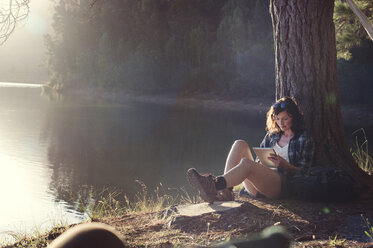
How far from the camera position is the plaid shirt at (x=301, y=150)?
352 cm

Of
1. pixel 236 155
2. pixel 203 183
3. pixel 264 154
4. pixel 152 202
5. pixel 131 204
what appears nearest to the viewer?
pixel 203 183

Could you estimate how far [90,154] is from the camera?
39.8 feet

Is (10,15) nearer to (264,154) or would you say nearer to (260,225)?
(264,154)

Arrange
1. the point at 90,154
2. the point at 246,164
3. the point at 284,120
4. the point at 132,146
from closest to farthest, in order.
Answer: the point at 246,164, the point at 284,120, the point at 90,154, the point at 132,146

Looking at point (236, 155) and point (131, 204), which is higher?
point (236, 155)

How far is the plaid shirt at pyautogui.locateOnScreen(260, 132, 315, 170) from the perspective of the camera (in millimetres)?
3521

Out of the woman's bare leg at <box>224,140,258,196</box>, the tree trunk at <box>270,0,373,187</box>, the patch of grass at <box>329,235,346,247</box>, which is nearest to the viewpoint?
the patch of grass at <box>329,235,346,247</box>

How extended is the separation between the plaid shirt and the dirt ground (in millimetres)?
336

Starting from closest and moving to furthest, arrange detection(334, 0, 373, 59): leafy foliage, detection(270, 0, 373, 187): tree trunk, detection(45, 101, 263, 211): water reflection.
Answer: detection(270, 0, 373, 187): tree trunk → detection(334, 0, 373, 59): leafy foliage → detection(45, 101, 263, 211): water reflection

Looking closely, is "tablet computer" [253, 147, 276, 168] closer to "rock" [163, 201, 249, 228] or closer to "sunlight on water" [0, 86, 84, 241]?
"rock" [163, 201, 249, 228]

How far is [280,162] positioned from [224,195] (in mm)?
543

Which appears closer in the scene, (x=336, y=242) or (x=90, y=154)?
(x=336, y=242)

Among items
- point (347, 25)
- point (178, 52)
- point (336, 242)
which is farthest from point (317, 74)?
point (178, 52)

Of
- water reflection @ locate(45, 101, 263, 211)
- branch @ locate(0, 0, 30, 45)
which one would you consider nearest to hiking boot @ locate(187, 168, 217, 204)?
branch @ locate(0, 0, 30, 45)
